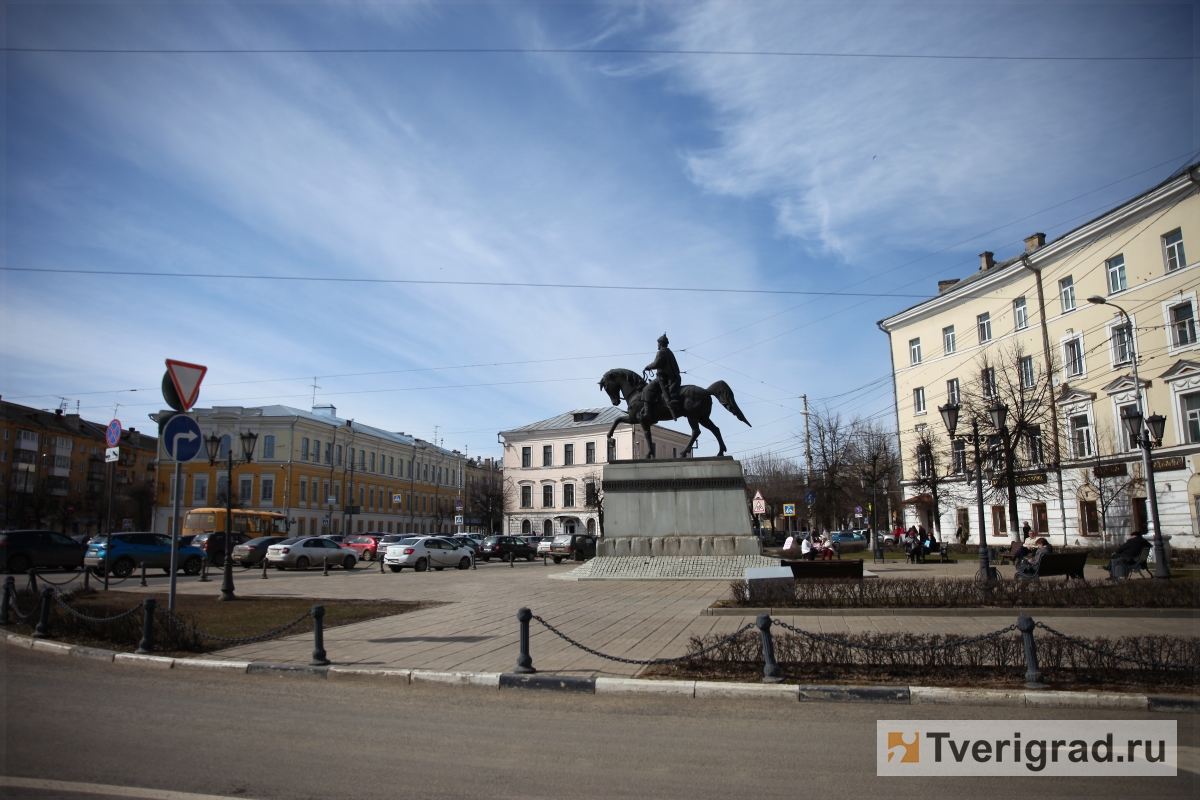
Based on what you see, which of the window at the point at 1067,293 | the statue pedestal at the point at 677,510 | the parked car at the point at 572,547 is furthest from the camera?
the parked car at the point at 572,547

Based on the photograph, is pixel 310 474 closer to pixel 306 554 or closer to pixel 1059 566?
pixel 306 554

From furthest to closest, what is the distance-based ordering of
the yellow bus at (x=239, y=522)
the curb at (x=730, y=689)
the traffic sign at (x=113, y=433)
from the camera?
the yellow bus at (x=239, y=522), the traffic sign at (x=113, y=433), the curb at (x=730, y=689)

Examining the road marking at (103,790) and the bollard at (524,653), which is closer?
the road marking at (103,790)

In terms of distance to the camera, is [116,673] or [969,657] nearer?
[969,657]

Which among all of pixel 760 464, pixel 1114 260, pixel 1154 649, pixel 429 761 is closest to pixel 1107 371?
pixel 1114 260

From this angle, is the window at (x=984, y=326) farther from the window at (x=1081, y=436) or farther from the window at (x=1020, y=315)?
the window at (x=1081, y=436)

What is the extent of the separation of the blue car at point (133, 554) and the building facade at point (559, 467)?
50.3m

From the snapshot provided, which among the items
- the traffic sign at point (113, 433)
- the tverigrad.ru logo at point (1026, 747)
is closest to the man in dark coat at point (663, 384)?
the traffic sign at point (113, 433)

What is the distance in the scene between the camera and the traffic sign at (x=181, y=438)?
10828 millimetres

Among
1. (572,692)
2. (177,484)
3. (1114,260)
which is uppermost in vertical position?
(1114,260)

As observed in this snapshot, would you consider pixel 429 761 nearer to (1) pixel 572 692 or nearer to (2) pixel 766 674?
(1) pixel 572 692

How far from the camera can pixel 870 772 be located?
5.26 meters

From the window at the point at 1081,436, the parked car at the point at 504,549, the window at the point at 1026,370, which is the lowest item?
the parked car at the point at 504,549

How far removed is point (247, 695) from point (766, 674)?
5412 mm
